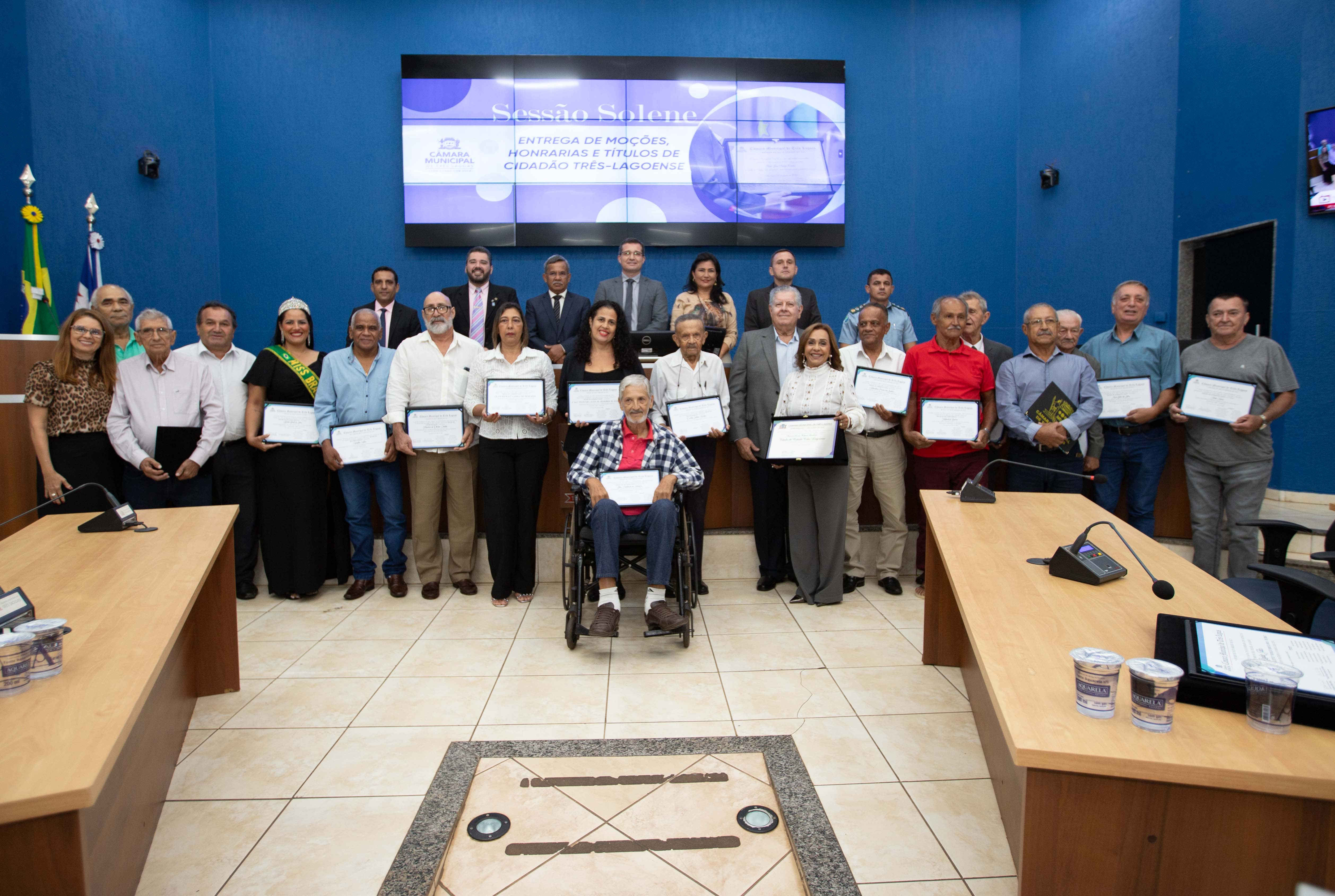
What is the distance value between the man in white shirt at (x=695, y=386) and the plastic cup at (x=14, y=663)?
3094 mm

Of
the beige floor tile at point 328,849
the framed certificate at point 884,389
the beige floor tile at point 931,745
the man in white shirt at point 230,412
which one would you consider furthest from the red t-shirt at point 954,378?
the man in white shirt at point 230,412

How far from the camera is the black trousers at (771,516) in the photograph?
4.59 metres

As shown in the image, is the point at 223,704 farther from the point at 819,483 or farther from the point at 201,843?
the point at 819,483

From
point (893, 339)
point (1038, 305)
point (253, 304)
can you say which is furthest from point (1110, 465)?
point (253, 304)

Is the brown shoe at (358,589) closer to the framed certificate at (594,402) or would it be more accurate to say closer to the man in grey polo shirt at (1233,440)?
the framed certificate at (594,402)

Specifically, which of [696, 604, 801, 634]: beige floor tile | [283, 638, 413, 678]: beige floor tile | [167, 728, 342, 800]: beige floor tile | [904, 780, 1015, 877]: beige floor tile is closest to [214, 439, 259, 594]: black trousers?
[283, 638, 413, 678]: beige floor tile

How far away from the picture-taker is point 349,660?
359cm

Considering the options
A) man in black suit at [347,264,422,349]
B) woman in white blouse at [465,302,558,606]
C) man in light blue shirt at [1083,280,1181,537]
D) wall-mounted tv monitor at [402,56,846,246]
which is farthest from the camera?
wall-mounted tv monitor at [402,56,846,246]

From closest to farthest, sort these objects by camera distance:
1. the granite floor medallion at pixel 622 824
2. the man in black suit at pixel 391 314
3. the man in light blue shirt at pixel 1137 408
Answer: the granite floor medallion at pixel 622 824, the man in light blue shirt at pixel 1137 408, the man in black suit at pixel 391 314

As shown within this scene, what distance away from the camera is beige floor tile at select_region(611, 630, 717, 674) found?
3.44 metres

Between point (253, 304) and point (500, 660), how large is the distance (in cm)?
547

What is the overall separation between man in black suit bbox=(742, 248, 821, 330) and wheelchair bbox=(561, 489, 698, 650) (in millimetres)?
1770

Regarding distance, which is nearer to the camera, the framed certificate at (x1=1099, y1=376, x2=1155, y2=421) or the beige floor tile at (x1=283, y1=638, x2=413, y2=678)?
the beige floor tile at (x1=283, y1=638, x2=413, y2=678)

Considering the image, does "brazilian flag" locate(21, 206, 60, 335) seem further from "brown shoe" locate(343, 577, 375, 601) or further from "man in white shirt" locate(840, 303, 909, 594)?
"man in white shirt" locate(840, 303, 909, 594)
